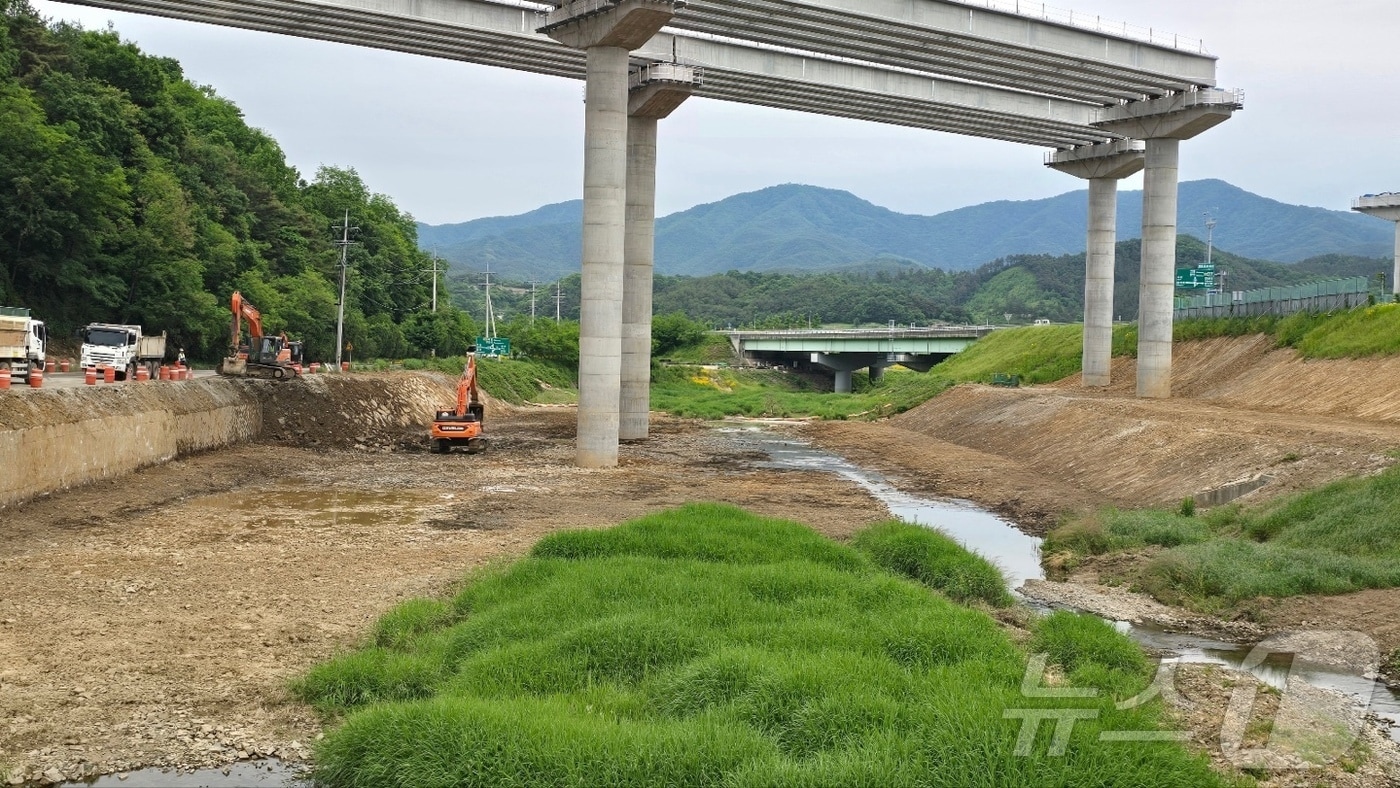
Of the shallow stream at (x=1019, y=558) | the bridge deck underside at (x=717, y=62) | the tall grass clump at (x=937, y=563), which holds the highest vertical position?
the bridge deck underside at (x=717, y=62)

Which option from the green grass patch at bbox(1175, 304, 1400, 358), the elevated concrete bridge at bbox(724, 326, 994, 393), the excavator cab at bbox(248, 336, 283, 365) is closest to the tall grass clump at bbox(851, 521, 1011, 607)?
the green grass patch at bbox(1175, 304, 1400, 358)

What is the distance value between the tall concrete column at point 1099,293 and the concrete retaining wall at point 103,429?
1774 inches

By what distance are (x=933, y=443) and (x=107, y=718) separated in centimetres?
4654

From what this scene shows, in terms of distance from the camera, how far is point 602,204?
135ft

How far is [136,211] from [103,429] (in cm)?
3830

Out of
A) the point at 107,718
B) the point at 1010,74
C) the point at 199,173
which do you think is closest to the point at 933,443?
the point at 1010,74

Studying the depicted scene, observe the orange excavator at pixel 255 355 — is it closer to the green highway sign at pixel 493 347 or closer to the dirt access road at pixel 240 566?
the dirt access road at pixel 240 566

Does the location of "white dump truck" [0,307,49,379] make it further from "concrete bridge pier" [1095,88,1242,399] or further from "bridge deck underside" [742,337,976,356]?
"bridge deck underside" [742,337,976,356]

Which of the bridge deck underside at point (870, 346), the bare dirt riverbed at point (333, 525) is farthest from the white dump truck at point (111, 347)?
the bridge deck underside at point (870, 346)

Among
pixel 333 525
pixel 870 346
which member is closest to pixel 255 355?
pixel 333 525

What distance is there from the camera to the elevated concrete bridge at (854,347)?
370 feet

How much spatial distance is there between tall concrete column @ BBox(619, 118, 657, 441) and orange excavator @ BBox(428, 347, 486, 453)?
8848 millimetres

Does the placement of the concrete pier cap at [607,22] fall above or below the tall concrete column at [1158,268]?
above

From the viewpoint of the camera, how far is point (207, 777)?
36.7ft
